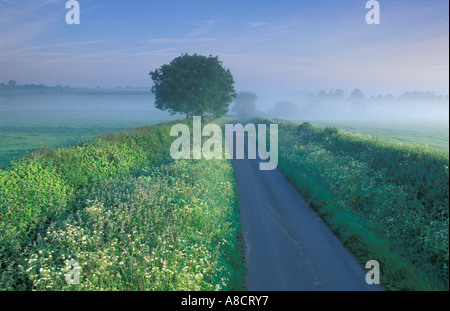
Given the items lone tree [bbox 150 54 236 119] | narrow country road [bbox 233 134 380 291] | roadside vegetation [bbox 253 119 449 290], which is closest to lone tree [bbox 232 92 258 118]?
lone tree [bbox 150 54 236 119]

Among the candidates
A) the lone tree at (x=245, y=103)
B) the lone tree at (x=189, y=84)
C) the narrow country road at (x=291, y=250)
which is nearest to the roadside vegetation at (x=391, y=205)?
the narrow country road at (x=291, y=250)

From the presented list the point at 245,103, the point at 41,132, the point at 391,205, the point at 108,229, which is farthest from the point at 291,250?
the point at 245,103

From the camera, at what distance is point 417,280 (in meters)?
8.36

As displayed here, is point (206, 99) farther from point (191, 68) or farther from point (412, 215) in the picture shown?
point (412, 215)

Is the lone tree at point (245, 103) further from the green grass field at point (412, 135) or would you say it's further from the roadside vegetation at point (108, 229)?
the roadside vegetation at point (108, 229)

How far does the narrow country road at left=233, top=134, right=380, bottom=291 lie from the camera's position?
8.45 metres

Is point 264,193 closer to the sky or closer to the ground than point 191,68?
closer to the ground

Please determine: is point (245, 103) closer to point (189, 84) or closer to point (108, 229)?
point (189, 84)

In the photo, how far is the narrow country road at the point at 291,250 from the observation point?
8.45 m

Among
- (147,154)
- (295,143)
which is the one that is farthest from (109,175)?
(295,143)

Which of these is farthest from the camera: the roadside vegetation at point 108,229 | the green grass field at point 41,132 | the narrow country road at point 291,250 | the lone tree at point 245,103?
the lone tree at point 245,103

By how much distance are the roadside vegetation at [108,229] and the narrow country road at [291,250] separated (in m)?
0.71

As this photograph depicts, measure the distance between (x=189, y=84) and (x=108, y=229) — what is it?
45.0 metres
